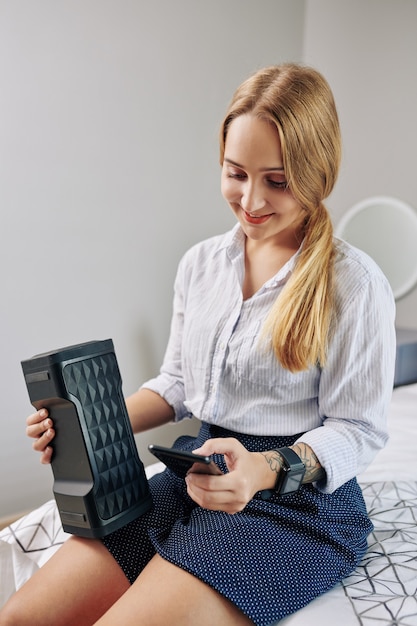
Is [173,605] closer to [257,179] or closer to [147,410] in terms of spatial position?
[147,410]

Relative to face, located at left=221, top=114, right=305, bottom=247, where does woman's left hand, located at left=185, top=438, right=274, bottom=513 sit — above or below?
below

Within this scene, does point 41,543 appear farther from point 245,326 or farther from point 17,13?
point 17,13

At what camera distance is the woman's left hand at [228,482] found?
0.83 m

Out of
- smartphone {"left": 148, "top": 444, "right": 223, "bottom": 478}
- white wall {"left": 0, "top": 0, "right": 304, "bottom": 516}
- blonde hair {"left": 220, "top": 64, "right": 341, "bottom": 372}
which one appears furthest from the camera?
white wall {"left": 0, "top": 0, "right": 304, "bottom": 516}

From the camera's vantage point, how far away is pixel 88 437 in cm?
93

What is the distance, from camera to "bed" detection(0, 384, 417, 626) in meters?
0.89

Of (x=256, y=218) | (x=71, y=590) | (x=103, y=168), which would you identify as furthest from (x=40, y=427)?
(x=103, y=168)

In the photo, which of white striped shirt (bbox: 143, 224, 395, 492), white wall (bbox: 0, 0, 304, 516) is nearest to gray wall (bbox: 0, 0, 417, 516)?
white wall (bbox: 0, 0, 304, 516)

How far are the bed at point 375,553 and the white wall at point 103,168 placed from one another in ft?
2.00

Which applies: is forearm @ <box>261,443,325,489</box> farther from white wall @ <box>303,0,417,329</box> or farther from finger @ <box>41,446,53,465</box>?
white wall @ <box>303,0,417,329</box>

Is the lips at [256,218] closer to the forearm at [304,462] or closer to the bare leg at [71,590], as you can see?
the forearm at [304,462]

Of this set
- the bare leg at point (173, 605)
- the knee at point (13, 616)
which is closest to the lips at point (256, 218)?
the bare leg at point (173, 605)

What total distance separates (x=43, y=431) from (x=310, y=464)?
41cm

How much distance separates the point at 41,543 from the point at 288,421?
0.53 m
